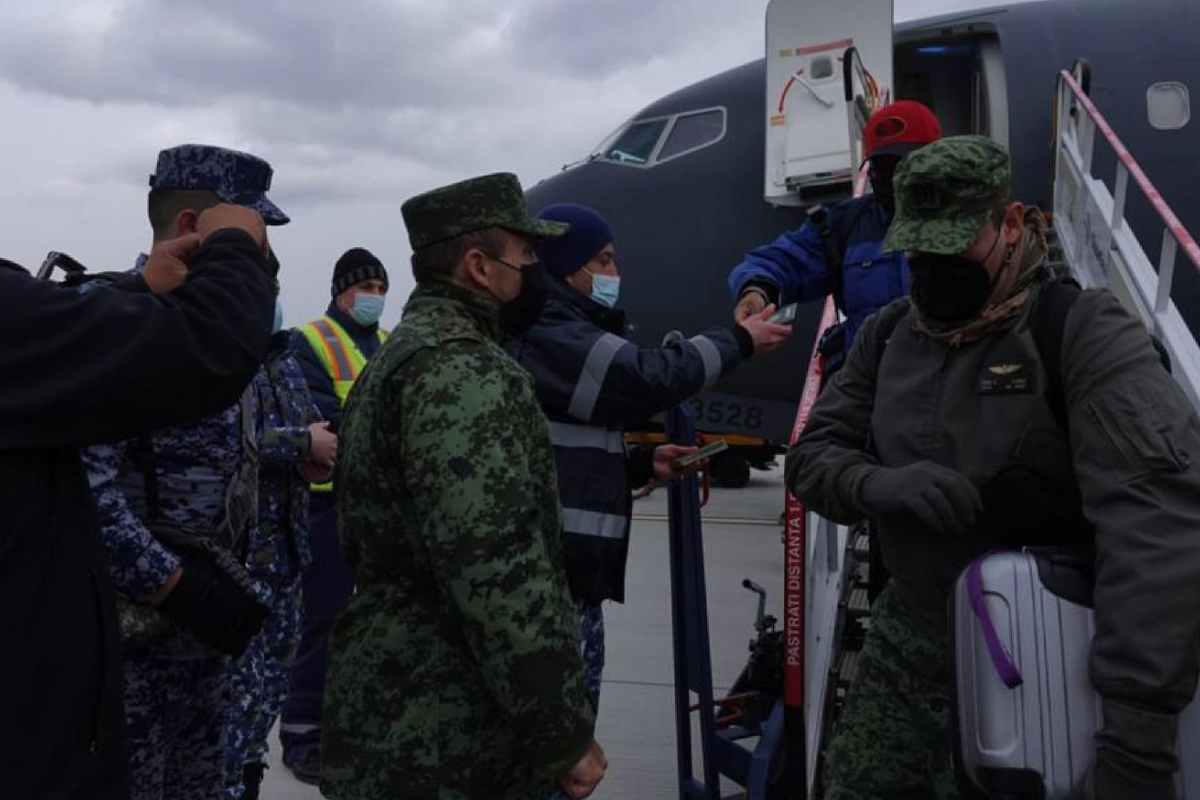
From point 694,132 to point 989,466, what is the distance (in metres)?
5.93

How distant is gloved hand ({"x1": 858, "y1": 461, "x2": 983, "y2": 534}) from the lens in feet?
6.61

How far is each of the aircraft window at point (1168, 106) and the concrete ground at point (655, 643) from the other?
368 cm

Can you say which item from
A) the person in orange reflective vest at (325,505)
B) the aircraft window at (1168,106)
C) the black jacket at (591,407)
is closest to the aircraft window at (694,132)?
the aircraft window at (1168,106)

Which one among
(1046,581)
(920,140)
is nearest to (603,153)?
(920,140)

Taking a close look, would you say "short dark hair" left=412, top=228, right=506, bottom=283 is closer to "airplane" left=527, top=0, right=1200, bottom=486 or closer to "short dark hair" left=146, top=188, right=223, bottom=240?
"short dark hair" left=146, top=188, right=223, bottom=240

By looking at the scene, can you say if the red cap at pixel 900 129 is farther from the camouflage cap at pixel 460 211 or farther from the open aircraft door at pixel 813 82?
the open aircraft door at pixel 813 82

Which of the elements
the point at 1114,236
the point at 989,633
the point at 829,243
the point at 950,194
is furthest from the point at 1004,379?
the point at 1114,236

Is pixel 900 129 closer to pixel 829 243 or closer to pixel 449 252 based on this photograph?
pixel 829 243

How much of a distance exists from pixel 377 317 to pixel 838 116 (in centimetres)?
310

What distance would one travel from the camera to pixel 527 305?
2.63 m

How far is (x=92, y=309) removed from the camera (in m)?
1.64

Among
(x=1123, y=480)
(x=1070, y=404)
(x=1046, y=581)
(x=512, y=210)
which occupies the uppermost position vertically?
(x=512, y=210)

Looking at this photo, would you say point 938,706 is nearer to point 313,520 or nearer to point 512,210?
point 512,210

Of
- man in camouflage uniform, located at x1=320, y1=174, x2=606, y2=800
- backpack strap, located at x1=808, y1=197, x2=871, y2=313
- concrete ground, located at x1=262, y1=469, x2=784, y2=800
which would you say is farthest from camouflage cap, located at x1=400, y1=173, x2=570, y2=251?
concrete ground, located at x1=262, y1=469, x2=784, y2=800
